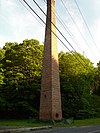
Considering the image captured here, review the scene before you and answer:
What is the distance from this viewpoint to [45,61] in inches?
1732

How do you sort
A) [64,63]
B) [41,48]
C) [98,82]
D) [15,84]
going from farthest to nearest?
1. [98,82]
2. [64,63]
3. [41,48]
4. [15,84]

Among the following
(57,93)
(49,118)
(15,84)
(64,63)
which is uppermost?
(64,63)

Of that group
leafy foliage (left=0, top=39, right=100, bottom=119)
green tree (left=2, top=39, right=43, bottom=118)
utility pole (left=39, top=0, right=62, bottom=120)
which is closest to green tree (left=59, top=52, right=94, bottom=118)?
leafy foliage (left=0, top=39, right=100, bottom=119)

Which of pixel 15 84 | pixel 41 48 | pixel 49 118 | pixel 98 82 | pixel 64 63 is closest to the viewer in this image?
pixel 49 118

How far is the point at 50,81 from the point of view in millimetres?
42469

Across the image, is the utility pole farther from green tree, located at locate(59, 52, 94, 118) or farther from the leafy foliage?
the leafy foliage

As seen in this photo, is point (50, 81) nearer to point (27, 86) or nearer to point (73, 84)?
point (27, 86)

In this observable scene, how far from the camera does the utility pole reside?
42.1m

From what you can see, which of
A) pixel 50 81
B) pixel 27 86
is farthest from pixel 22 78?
pixel 50 81

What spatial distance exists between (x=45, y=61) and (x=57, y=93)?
4767mm

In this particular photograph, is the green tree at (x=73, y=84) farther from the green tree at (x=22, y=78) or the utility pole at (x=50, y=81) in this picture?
the utility pole at (x=50, y=81)

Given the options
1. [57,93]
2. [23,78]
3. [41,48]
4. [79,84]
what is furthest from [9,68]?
[57,93]

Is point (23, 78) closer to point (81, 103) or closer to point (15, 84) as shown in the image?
point (15, 84)

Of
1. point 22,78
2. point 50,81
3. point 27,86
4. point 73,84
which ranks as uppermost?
point 22,78
